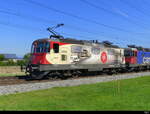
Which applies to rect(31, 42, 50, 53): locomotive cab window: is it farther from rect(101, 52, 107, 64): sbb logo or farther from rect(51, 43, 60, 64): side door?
rect(101, 52, 107, 64): sbb logo

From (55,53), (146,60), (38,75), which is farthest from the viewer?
(146,60)

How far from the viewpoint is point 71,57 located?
21.8 metres

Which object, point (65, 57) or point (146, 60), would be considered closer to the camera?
point (65, 57)

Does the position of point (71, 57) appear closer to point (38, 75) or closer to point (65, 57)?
point (65, 57)

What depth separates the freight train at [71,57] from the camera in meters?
19.9

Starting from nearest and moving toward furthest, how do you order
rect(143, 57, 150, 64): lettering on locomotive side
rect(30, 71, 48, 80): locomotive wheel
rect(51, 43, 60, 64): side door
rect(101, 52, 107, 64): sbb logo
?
1. rect(30, 71, 48, 80): locomotive wheel
2. rect(51, 43, 60, 64): side door
3. rect(101, 52, 107, 64): sbb logo
4. rect(143, 57, 150, 64): lettering on locomotive side

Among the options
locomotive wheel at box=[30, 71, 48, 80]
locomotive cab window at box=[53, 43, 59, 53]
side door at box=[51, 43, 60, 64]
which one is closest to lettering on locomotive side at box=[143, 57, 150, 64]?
side door at box=[51, 43, 60, 64]

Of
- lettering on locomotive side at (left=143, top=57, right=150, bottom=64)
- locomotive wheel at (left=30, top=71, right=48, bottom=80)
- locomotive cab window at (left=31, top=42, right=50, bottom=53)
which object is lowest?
locomotive wheel at (left=30, top=71, right=48, bottom=80)

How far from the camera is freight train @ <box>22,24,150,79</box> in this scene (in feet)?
65.4

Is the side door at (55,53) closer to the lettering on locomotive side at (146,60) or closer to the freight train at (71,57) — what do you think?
the freight train at (71,57)

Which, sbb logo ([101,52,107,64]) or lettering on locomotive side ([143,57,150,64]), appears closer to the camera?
sbb logo ([101,52,107,64])

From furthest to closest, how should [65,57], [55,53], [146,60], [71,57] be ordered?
[146,60] → [71,57] → [65,57] → [55,53]

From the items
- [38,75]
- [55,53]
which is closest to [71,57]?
[55,53]

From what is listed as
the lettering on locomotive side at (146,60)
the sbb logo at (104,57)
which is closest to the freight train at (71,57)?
the sbb logo at (104,57)
